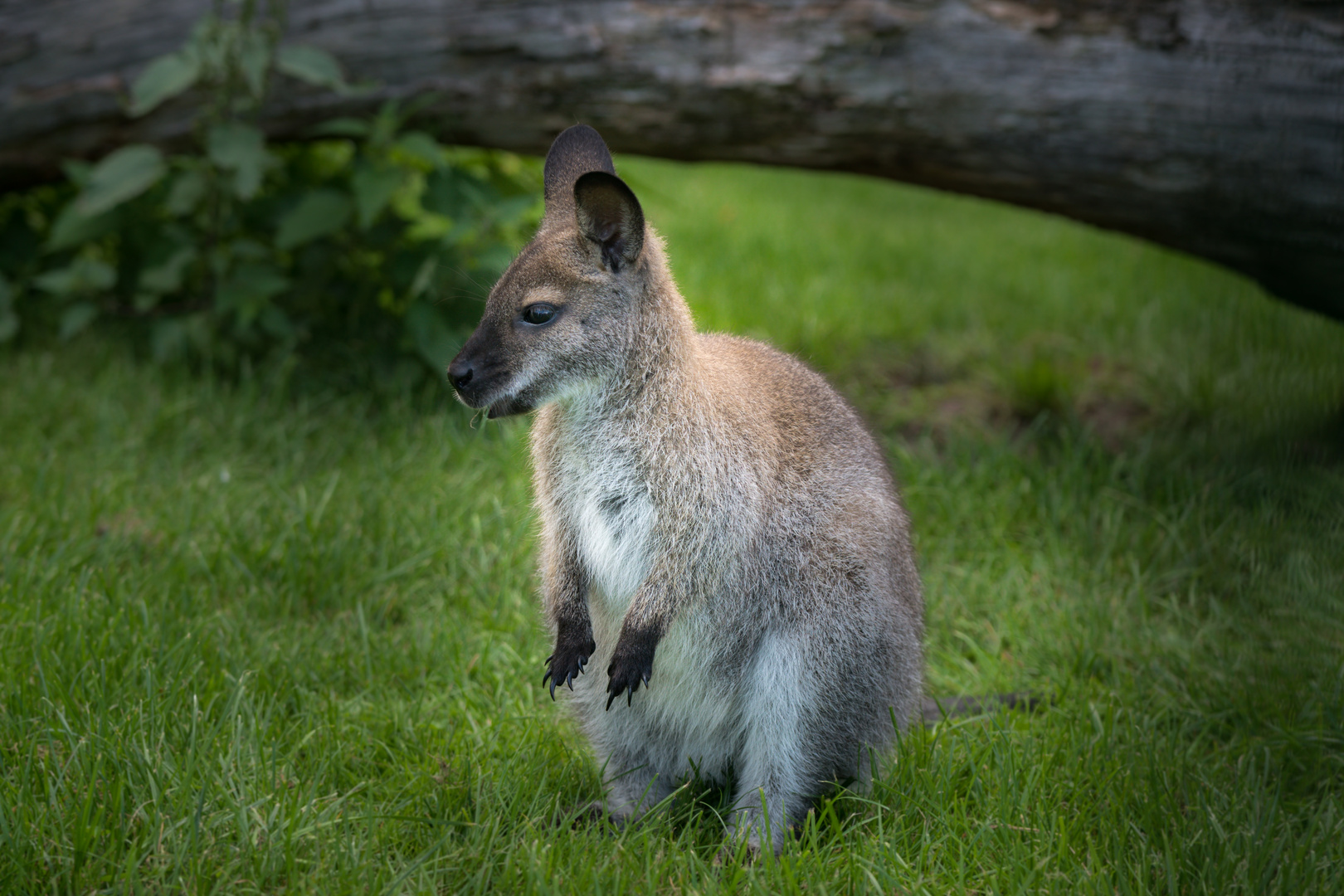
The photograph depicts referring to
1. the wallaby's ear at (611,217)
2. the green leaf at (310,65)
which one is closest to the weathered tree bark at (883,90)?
the green leaf at (310,65)

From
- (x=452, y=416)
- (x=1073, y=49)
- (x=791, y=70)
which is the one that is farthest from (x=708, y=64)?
(x=452, y=416)

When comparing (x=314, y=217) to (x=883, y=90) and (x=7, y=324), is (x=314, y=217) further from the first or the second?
(x=883, y=90)

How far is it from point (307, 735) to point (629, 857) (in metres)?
0.97

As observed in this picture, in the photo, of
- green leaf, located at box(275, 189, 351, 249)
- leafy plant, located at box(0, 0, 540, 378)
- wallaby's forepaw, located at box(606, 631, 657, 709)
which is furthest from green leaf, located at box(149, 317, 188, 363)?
wallaby's forepaw, located at box(606, 631, 657, 709)

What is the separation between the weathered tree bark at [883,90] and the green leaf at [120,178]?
41 centimetres

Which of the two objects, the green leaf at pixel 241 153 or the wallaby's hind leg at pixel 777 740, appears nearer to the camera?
the wallaby's hind leg at pixel 777 740

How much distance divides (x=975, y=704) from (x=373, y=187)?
10.8 feet

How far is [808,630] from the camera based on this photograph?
2922mm

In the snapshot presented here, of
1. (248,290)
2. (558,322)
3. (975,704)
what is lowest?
(975,704)

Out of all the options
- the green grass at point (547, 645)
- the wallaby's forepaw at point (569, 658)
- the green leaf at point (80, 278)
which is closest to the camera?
the green grass at point (547, 645)

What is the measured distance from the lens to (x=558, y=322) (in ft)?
9.50

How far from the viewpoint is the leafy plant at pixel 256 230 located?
4.85m

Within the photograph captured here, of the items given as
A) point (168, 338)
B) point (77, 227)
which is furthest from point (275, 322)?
point (77, 227)

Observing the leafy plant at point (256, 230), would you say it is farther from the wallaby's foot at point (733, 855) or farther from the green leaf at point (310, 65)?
the wallaby's foot at point (733, 855)
